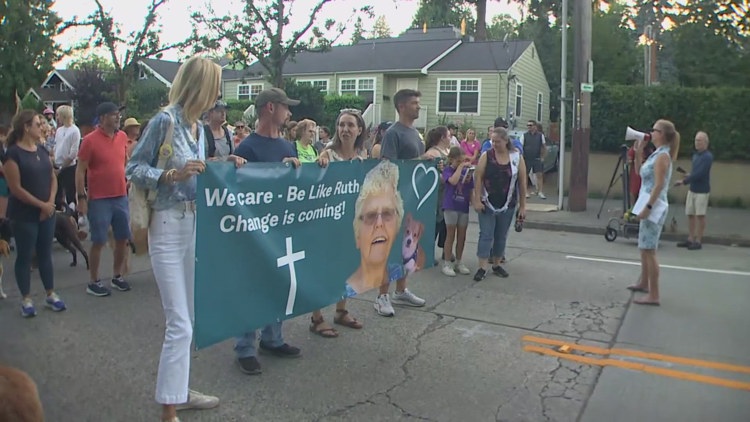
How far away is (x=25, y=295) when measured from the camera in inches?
237

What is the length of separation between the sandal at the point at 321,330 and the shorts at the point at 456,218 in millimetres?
2970

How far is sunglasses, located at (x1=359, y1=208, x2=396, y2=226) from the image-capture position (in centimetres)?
540

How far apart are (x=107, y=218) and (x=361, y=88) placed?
24.4 metres

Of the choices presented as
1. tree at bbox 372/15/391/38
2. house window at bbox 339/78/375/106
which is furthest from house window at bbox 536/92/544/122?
tree at bbox 372/15/391/38

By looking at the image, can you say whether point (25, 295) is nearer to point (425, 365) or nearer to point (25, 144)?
point (25, 144)

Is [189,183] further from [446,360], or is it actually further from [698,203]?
[698,203]

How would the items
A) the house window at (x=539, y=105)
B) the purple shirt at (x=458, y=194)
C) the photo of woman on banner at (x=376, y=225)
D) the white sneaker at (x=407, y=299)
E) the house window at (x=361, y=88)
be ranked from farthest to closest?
the house window at (x=539, y=105) → the house window at (x=361, y=88) → the purple shirt at (x=458, y=194) → the white sneaker at (x=407, y=299) → the photo of woman on banner at (x=376, y=225)

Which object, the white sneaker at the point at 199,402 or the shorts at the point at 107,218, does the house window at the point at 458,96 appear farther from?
the white sneaker at the point at 199,402

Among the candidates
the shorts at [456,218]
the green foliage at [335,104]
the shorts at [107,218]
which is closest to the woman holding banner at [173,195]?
the shorts at [107,218]

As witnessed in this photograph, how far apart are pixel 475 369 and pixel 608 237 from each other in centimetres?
728

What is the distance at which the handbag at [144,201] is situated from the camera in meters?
3.61

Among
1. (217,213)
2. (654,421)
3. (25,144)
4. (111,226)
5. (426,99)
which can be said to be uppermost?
(426,99)

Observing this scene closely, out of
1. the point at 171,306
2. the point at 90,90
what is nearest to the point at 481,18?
the point at 90,90

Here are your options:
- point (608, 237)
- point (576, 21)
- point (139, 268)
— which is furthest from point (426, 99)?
point (139, 268)
